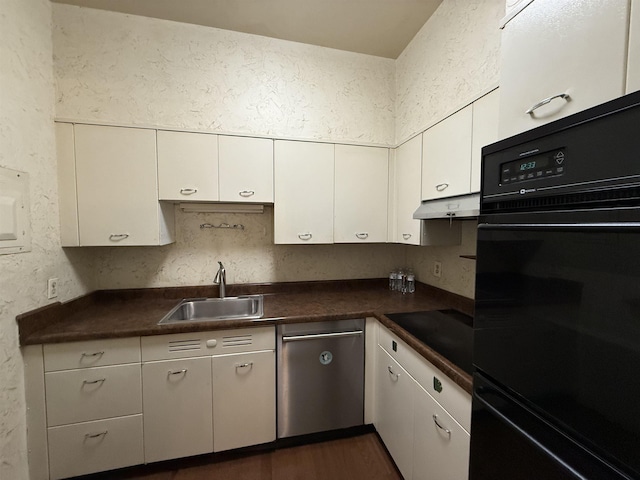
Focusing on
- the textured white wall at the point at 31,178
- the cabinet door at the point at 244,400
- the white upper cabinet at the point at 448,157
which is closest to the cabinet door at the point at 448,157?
the white upper cabinet at the point at 448,157

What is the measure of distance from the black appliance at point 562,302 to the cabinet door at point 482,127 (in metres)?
0.44

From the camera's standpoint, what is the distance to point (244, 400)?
5.12 ft

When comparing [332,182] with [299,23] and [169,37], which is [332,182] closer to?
[299,23]

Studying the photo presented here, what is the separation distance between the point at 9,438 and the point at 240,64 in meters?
2.50

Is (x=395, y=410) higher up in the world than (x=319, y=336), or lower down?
lower down

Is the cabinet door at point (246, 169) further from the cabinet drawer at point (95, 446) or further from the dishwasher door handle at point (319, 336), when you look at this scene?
the cabinet drawer at point (95, 446)

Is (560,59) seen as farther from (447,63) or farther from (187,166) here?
(187,166)

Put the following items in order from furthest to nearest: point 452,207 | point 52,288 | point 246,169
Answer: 1. point 246,169
2. point 52,288
3. point 452,207

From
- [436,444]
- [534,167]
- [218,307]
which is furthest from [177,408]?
[534,167]

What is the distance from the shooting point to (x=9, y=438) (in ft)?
4.06

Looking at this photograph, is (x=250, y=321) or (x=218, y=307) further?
(x=218, y=307)

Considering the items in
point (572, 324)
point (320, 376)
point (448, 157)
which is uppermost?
point (448, 157)

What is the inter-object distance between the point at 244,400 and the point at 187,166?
1513mm

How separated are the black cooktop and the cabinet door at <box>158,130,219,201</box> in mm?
1449
